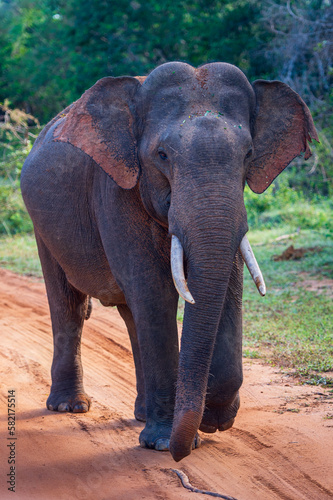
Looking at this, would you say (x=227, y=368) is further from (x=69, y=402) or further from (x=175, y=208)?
(x=69, y=402)

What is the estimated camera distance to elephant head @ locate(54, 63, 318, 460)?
11.1 feet

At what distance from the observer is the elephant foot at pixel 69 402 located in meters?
5.24

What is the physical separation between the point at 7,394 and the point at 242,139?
123 inches

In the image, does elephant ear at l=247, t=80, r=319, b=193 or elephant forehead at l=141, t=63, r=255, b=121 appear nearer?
elephant forehead at l=141, t=63, r=255, b=121

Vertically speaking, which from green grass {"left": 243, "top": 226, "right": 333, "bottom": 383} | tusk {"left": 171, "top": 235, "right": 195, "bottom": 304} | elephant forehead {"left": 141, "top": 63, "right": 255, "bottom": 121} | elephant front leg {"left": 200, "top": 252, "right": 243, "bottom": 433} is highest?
elephant forehead {"left": 141, "top": 63, "right": 255, "bottom": 121}

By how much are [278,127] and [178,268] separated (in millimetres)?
1322

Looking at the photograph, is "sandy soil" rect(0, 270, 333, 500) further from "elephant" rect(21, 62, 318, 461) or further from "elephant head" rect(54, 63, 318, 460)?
"elephant head" rect(54, 63, 318, 460)

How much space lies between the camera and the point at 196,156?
3.47m

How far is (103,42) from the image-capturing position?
895 inches

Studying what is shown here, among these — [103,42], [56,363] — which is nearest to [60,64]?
[103,42]

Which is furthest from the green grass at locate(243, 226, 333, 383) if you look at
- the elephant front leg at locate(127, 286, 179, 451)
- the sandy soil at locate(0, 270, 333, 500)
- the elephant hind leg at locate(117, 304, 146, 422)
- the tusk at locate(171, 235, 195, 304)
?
the tusk at locate(171, 235, 195, 304)

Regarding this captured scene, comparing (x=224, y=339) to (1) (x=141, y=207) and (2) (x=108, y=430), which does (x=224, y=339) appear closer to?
(1) (x=141, y=207)

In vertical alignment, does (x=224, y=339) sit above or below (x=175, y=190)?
below

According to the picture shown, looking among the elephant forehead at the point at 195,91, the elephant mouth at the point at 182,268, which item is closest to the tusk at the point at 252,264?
the elephant mouth at the point at 182,268
